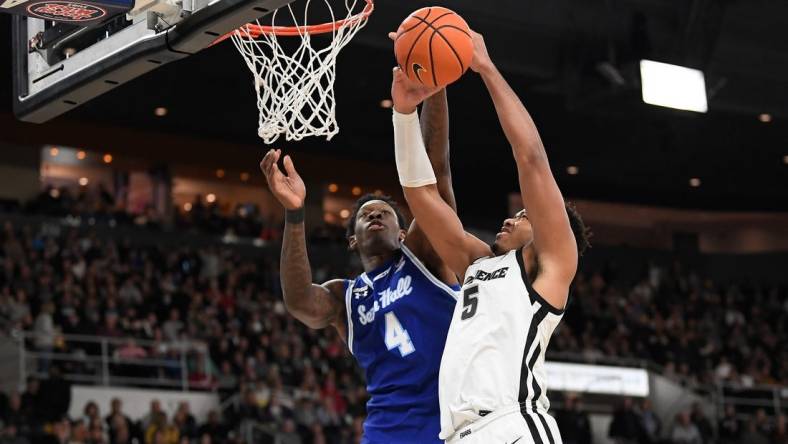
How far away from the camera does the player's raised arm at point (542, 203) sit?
4.64 metres

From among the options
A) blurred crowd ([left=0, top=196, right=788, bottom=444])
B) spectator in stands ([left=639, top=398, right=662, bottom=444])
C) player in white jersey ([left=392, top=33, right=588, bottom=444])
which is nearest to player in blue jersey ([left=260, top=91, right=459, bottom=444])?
player in white jersey ([left=392, top=33, right=588, bottom=444])

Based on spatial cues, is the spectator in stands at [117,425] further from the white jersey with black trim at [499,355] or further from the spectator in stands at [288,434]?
the white jersey with black trim at [499,355]

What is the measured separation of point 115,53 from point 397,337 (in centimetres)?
180

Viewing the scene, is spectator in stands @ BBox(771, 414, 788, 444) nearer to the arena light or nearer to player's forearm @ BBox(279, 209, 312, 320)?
the arena light

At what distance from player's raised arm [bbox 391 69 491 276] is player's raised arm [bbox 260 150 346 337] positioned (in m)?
0.85

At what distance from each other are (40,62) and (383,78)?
14.9 metres

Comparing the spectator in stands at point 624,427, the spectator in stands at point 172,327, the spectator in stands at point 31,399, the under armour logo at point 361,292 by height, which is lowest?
the spectator in stands at point 624,427

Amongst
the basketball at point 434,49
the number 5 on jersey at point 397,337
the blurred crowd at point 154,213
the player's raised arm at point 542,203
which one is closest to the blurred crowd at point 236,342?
the blurred crowd at point 154,213

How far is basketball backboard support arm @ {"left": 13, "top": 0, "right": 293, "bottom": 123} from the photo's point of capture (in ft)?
16.6

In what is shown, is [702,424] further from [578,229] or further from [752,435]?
[578,229]

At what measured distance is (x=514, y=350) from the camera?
15.0 ft

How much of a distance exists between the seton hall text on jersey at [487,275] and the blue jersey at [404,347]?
50cm

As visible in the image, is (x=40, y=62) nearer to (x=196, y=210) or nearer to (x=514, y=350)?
(x=514, y=350)

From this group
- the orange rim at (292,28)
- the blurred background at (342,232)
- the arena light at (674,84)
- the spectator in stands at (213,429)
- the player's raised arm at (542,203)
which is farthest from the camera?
the blurred background at (342,232)
